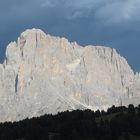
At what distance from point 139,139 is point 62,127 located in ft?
93.8

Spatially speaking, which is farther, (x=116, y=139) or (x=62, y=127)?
(x=62, y=127)

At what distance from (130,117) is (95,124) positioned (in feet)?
36.7

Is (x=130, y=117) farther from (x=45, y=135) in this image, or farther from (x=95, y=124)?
(x=45, y=135)

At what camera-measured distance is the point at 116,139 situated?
17850 centimetres

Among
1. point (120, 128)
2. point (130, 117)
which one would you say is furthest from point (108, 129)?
point (130, 117)

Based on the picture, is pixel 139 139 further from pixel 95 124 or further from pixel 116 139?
pixel 95 124

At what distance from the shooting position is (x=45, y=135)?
198750mm

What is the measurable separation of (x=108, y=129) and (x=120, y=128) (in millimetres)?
3474

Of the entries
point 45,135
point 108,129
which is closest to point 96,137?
point 108,129

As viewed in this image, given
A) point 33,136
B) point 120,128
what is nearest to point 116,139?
point 120,128

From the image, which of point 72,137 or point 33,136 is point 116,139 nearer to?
point 72,137

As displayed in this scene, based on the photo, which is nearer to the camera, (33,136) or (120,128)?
(120,128)

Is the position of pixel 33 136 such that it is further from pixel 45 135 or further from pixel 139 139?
pixel 139 139

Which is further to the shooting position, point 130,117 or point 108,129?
point 130,117
